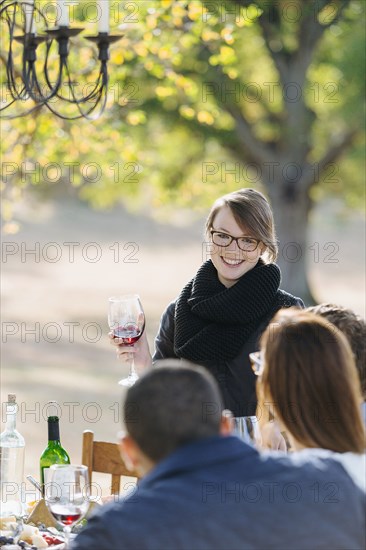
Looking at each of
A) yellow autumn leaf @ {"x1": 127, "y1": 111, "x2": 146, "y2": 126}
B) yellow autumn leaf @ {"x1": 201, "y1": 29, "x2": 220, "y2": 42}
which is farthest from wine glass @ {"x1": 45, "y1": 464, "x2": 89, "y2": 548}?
yellow autumn leaf @ {"x1": 127, "y1": 111, "x2": 146, "y2": 126}

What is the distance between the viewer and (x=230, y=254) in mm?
3523

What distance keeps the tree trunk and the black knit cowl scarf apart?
37.4 feet

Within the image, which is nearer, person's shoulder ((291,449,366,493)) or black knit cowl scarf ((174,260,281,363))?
person's shoulder ((291,449,366,493))

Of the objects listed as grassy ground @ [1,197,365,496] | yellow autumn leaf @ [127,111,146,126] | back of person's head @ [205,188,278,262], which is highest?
yellow autumn leaf @ [127,111,146,126]

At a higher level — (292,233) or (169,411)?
(292,233)

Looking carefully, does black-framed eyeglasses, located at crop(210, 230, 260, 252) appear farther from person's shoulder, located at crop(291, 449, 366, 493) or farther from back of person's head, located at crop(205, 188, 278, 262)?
person's shoulder, located at crop(291, 449, 366, 493)

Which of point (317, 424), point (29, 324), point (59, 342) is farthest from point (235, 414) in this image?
point (29, 324)

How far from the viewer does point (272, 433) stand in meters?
2.68

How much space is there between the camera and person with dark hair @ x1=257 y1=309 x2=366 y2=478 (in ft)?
6.88

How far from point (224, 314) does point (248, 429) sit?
3.14 ft

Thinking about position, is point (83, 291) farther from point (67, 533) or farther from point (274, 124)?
point (67, 533)

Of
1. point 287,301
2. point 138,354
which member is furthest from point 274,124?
point 138,354

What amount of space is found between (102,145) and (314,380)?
5859 millimetres

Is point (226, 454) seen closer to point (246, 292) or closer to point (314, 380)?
point (314, 380)
